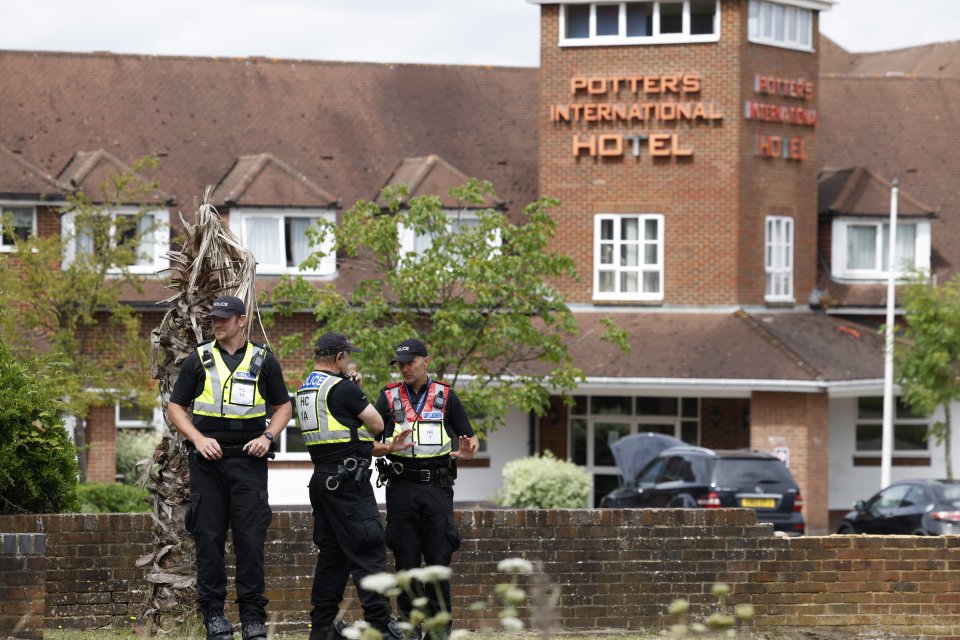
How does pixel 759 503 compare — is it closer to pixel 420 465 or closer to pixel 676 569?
pixel 676 569

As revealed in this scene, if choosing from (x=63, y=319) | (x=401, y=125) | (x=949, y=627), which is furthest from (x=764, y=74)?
(x=949, y=627)

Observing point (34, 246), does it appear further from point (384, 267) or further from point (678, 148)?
point (678, 148)

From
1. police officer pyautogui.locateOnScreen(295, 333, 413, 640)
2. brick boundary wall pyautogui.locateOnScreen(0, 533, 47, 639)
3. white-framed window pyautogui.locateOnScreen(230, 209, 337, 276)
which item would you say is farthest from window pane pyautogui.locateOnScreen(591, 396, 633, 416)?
brick boundary wall pyautogui.locateOnScreen(0, 533, 47, 639)

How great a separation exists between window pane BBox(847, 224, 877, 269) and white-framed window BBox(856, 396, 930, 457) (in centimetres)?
288

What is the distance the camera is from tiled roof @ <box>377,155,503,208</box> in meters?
Answer: 33.1

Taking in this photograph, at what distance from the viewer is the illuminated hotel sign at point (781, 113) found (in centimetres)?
3294

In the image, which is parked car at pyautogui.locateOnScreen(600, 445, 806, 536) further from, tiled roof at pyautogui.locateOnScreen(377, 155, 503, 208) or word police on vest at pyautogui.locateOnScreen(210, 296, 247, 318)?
word police on vest at pyautogui.locateOnScreen(210, 296, 247, 318)

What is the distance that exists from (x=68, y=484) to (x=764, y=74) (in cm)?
2316

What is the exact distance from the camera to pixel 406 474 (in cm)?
1090

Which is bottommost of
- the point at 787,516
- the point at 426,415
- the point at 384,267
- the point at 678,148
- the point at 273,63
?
the point at 787,516

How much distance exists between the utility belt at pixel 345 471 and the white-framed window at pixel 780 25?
24.0 m

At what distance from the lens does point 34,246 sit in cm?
2845

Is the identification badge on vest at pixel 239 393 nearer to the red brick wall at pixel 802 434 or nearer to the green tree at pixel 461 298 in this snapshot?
the green tree at pixel 461 298

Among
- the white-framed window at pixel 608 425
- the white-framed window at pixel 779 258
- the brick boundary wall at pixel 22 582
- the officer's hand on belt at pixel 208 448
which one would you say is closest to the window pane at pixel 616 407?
the white-framed window at pixel 608 425
